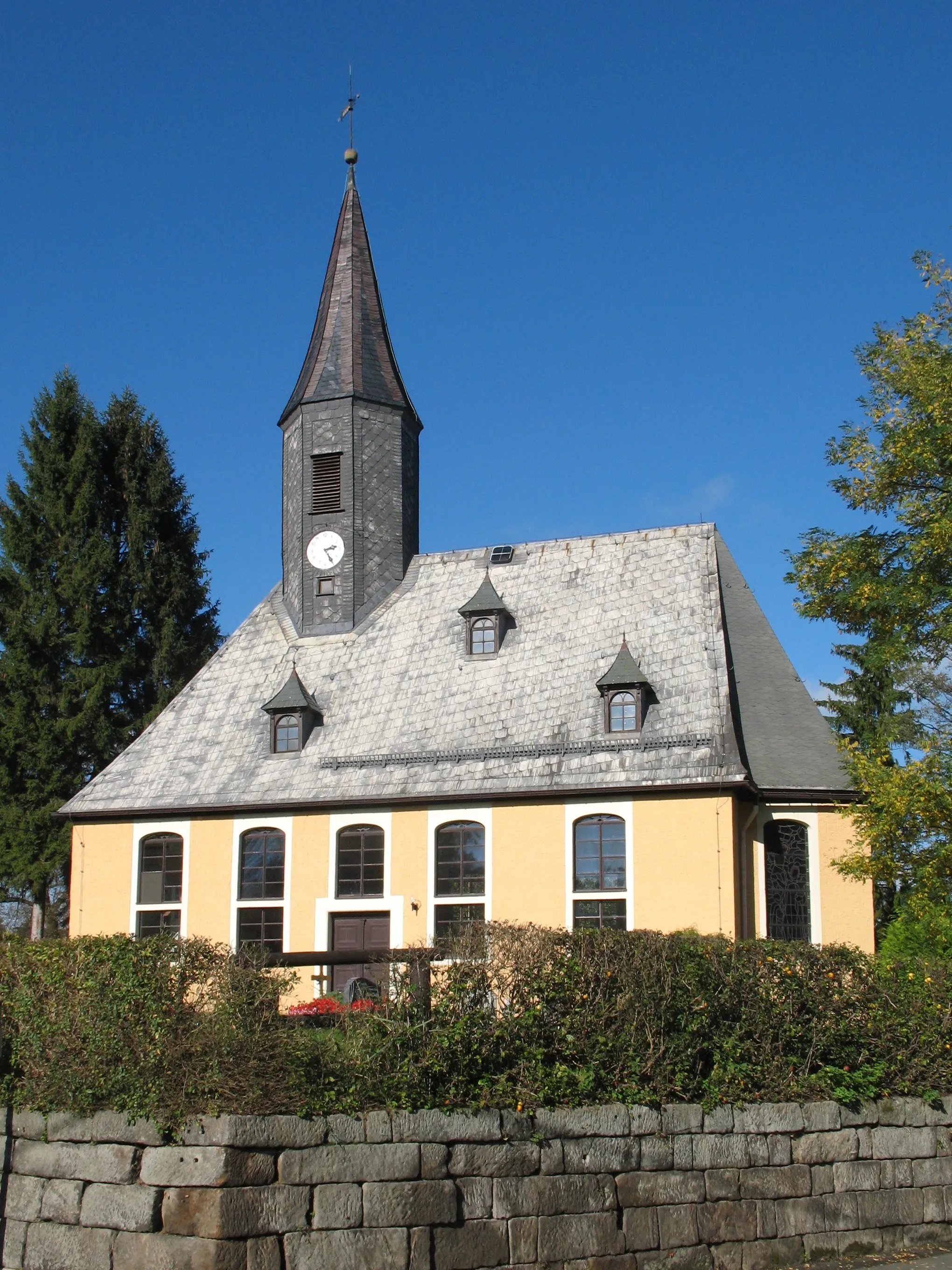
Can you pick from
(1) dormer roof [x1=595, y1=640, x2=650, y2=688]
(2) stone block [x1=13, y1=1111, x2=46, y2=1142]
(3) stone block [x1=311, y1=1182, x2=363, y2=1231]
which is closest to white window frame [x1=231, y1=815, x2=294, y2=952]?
(1) dormer roof [x1=595, y1=640, x2=650, y2=688]

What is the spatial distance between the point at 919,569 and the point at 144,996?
11.4 m

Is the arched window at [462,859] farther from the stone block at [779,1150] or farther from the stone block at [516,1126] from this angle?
the stone block at [516,1126]

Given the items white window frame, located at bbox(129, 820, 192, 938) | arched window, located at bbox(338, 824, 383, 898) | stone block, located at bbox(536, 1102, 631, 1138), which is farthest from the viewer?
white window frame, located at bbox(129, 820, 192, 938)

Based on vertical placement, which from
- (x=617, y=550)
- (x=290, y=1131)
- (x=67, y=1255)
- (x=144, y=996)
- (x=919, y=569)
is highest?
(x=617, y=550)

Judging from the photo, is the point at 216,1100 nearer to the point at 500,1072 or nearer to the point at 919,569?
the point at 500,1072

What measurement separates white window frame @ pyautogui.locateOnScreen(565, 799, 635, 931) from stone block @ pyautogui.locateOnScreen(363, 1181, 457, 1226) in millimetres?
10188

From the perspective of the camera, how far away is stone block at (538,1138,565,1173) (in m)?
10.0

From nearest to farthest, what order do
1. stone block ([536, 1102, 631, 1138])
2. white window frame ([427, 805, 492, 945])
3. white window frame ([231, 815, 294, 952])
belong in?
stone block ([536, 1102, 631, 1138]) < white window frame ([427, 805, 492, 945]) < white window frame ([231, 815, 294, 952])

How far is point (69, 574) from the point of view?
108 ft

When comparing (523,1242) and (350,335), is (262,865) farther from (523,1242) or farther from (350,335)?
(523,1242)

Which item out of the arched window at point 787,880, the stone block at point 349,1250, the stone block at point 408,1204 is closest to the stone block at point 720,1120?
the stone block at point 408,1204

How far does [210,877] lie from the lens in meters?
22.1

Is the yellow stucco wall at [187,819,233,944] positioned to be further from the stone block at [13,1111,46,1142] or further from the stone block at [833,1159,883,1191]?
the stone block at [833,1159,883,1191]

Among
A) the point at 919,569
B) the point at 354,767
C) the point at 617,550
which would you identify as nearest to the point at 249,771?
the point at 354,767
